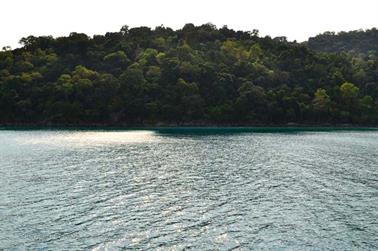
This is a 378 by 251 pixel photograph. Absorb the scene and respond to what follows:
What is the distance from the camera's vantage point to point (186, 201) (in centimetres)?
4478

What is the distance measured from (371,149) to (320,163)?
29.9m

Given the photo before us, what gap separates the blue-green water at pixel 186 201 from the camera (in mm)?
32062

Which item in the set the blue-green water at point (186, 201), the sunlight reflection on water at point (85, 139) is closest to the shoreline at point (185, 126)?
the sunlight reflection on water at point (85, 139)

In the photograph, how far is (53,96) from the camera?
589 feet

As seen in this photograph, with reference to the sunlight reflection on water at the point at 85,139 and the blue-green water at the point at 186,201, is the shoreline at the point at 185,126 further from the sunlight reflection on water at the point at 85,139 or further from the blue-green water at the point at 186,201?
the blue-green water at the point at 186,201

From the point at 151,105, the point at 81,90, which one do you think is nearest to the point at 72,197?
the point at 151,105

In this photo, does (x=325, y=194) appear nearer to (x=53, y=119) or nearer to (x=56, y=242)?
(x=56, y=242)

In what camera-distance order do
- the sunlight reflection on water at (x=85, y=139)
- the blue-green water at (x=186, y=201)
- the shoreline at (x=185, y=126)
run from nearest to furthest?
the blue-green water at (x=186, y=201) → the sunlight reflection on water at (x=85, y=139) → the shoreline at (x=185, y=126)

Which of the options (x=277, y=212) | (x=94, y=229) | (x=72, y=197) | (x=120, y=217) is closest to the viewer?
(x=94, y=229)

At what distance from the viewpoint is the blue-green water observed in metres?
32.1

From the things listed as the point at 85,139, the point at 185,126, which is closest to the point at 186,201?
the point at 85,139

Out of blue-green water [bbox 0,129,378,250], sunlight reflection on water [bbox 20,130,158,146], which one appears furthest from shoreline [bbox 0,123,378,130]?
blue-green water [bbox 0,129,378,250]

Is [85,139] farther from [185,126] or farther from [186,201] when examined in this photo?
[186,201]

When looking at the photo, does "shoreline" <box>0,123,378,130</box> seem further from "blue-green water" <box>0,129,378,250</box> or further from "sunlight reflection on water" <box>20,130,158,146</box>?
"blue-green water" <box>0,129,378,250</box>
